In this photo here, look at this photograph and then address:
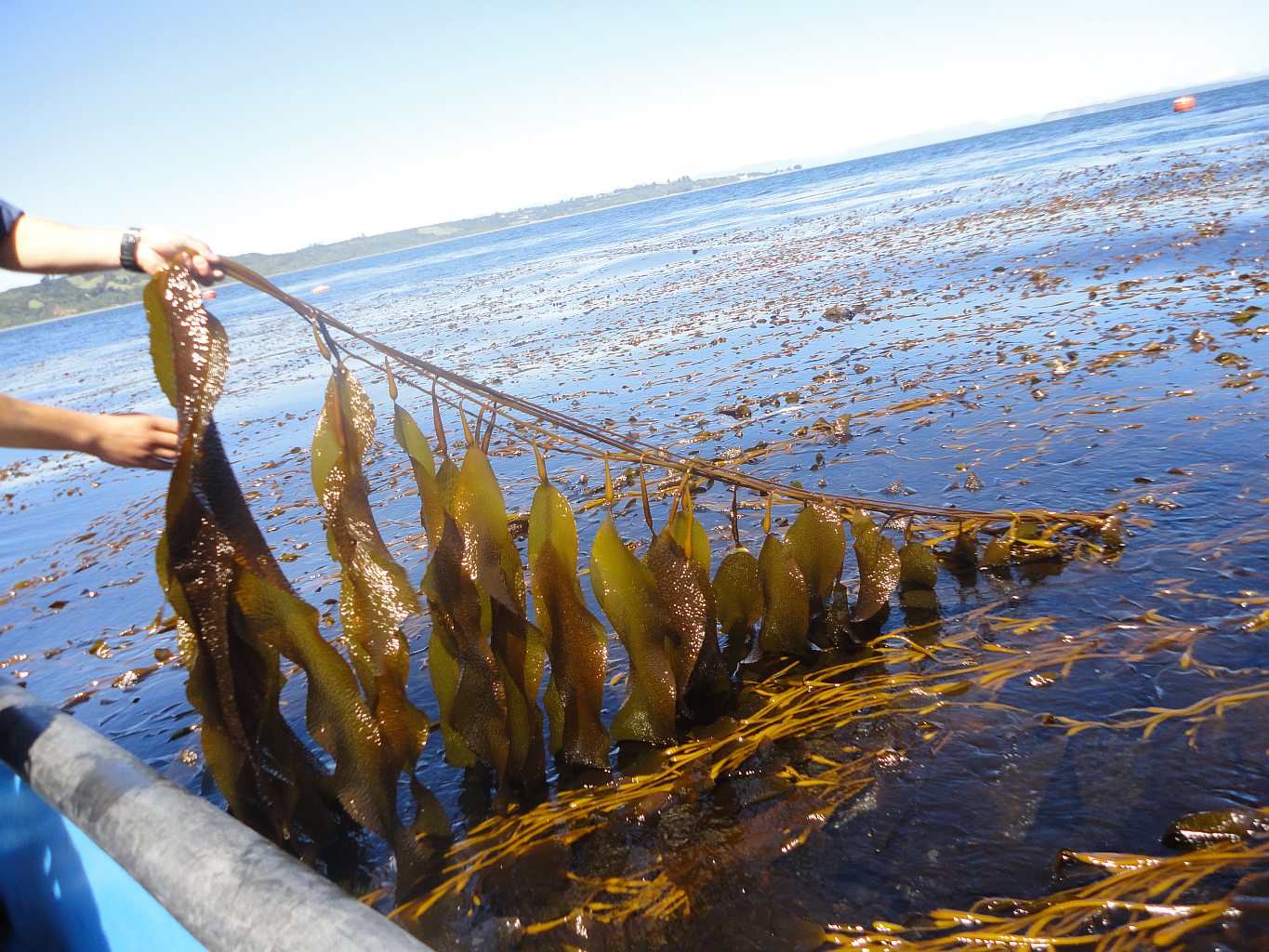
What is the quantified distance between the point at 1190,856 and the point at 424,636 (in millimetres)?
2616

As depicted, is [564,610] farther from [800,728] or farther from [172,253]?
[172,253]

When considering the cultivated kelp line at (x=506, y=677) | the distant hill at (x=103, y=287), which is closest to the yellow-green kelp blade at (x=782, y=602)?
the cultivated kelp line at (x=506, y=677)

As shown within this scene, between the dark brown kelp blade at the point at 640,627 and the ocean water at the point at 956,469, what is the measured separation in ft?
1.38

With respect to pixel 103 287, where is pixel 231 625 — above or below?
below

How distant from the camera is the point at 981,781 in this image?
1.92m

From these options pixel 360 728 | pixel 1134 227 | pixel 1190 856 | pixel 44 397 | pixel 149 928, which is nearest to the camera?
pixel 149 928

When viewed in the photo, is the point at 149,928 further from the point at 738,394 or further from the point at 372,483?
the point at 738,394

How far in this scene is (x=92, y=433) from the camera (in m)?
1.54

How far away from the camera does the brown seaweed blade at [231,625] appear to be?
167cm

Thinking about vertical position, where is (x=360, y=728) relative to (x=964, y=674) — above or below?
above

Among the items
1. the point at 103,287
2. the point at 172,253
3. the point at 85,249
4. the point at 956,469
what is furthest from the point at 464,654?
the point at 103,287

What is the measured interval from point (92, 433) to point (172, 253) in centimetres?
46

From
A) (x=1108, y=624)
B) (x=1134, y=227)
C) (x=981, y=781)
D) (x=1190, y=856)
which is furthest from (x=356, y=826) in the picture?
(x=1134, y=227)

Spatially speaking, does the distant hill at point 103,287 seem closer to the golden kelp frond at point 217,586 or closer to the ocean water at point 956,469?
the ocean water at point 956,469
